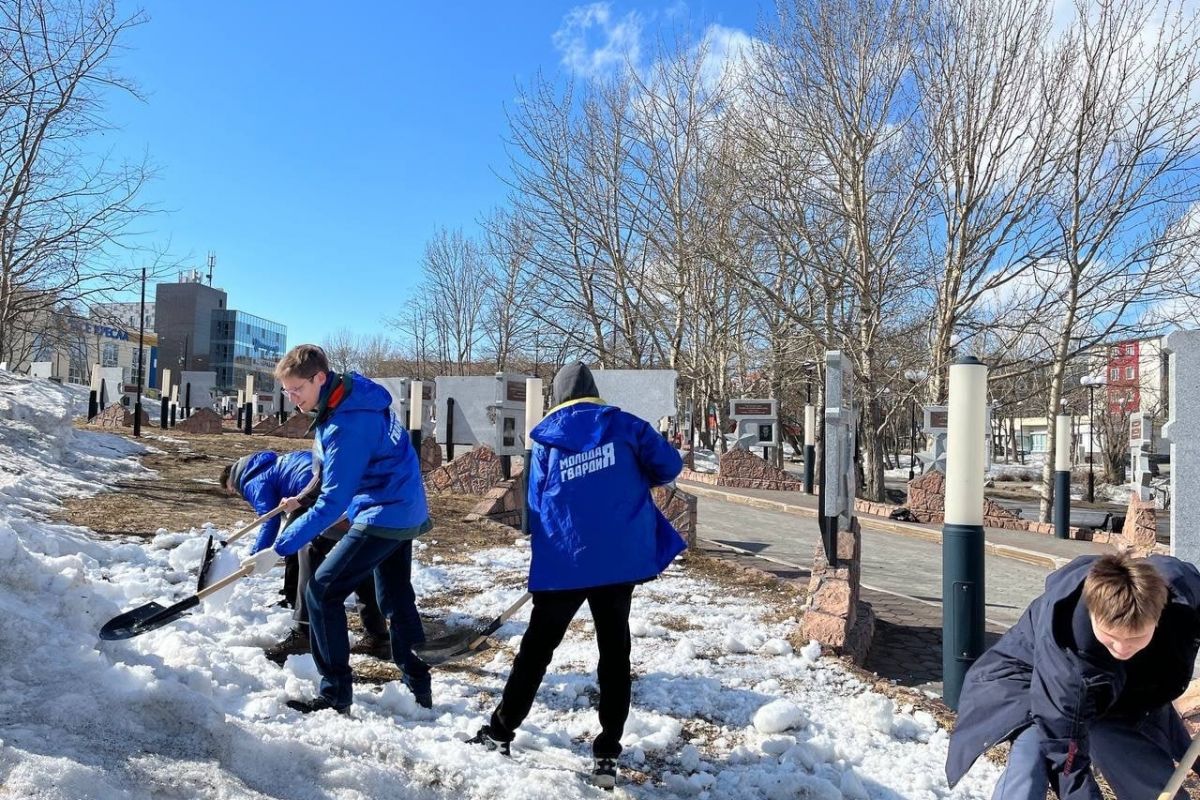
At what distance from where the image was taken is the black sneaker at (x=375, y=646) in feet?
15.2

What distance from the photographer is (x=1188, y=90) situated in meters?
14.1

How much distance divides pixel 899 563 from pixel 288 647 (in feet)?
24.4


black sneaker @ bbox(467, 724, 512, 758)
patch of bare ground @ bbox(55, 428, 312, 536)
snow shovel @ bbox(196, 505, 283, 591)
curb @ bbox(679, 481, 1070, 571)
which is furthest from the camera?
curb @ bbox(679, 481, 1070, 571)

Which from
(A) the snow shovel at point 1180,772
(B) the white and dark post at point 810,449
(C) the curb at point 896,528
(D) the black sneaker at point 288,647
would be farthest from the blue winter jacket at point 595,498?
(B) the white and dark post at point 810,449

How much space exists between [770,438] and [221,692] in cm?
2181

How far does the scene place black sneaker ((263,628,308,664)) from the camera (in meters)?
4.47

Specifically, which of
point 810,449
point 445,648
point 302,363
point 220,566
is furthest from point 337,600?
point 810,449

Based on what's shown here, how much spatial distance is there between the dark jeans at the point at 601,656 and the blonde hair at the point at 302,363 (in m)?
1.39

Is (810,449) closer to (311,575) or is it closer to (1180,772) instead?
(311,575)

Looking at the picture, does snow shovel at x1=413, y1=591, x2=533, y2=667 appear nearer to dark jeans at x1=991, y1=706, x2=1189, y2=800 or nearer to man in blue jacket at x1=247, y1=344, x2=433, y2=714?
man in blue jacket at x1=247, y1=344, x2=433, y2=714

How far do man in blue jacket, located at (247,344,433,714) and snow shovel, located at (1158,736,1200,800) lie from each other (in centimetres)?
281

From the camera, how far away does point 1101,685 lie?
89.3 inches

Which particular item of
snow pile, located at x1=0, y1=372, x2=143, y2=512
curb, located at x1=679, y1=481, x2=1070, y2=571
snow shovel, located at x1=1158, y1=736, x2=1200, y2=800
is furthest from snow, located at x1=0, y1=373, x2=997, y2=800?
curb, located at x1=679, y1=481, x2=1070, y2=571

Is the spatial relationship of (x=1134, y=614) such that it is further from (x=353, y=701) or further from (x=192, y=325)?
(x=192, y=325)
